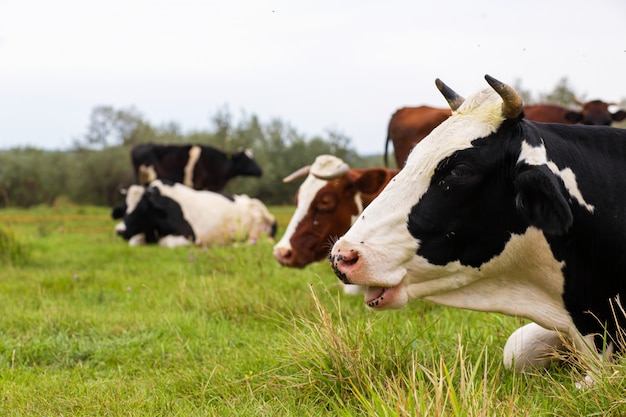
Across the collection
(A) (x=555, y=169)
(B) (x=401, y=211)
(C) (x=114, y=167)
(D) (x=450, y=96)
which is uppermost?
(D) (x=450, y=96)

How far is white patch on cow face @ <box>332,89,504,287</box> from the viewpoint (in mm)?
3045

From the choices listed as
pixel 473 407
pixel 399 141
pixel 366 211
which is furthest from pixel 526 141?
pixel 399 141

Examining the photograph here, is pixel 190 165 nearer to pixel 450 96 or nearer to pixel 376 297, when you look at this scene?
pixel 450 96

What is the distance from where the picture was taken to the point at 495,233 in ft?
10.3

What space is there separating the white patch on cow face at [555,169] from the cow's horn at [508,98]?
0.14 metres

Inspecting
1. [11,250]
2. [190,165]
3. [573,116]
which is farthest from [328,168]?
[190,165]

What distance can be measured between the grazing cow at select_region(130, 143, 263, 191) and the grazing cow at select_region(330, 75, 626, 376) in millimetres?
18818

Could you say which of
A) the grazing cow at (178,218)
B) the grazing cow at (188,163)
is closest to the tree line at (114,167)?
the grazing cow at (188,163)

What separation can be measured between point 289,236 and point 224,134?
105ft

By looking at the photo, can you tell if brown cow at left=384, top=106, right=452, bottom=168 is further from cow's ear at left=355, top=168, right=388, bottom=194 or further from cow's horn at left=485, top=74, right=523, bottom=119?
cow's horn at left=485, top=74, right=523, bottom=119

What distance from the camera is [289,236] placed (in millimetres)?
6762

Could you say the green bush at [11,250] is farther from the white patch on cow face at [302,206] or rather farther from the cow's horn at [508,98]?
the cow's horn at [508,98]

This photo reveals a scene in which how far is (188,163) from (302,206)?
50.6ft

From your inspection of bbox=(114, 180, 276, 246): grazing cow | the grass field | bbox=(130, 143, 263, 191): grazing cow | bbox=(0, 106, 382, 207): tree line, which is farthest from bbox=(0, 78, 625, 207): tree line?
the grass field
